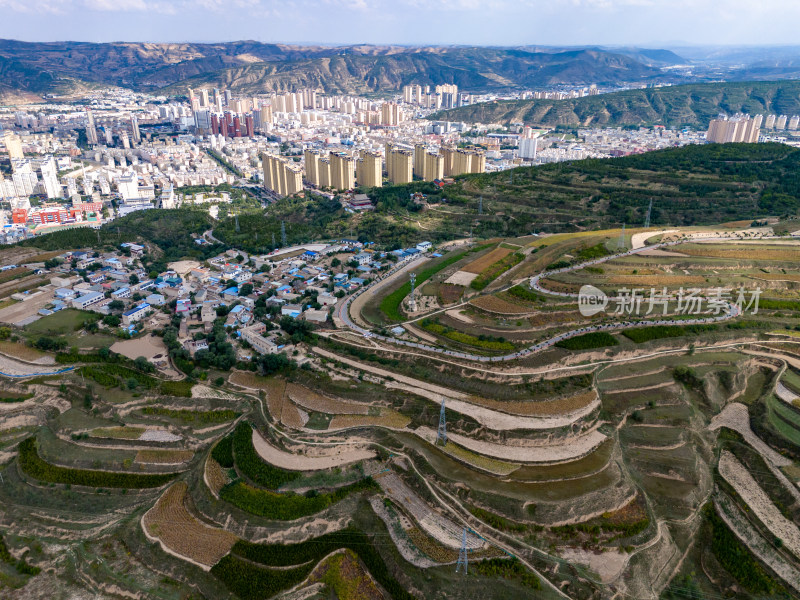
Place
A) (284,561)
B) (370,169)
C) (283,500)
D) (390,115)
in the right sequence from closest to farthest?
1. (284,561)
2. (283,500)
3. (370,169)
4. (390,115)

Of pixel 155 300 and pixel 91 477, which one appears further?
pixel 155 300

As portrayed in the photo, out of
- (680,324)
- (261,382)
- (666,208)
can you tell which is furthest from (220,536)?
(666,208)

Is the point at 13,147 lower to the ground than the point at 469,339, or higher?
higher

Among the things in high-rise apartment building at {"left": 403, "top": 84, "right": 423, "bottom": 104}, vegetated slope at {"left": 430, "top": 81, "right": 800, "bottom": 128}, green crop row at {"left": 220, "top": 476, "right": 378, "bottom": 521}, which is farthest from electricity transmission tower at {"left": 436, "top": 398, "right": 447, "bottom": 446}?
high-rise apartment building at {"left": 403, "top": 84, "right": 423, "bottom": 104}

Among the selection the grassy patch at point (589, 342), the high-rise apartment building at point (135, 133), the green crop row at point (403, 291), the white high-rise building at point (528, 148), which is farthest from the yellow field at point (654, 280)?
the high-rise apartment building at point (135, 133)

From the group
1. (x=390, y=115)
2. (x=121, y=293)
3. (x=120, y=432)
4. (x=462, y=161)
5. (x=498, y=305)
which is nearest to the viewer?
(x=120, y=432)

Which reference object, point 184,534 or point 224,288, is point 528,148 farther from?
point 184,534

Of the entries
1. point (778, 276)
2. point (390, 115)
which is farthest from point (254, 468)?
point (390, 115)
